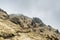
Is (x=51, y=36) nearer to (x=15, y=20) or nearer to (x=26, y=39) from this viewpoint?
(x=26, y=39)

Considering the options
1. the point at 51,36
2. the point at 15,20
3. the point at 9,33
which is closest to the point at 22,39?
the point at 9,33

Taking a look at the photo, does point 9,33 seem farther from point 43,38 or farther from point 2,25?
point 43,38

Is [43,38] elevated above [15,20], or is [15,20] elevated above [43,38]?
[15,20]

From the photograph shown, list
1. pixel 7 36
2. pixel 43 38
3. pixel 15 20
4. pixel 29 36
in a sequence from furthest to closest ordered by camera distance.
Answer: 1. pixel 15 20
2. pixel 43 38
3. pixel 29 36
4. pixel 7 36

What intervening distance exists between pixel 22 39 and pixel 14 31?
5486 mm

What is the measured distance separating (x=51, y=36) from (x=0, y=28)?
2191cm

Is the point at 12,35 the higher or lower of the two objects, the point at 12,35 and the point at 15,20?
the lower

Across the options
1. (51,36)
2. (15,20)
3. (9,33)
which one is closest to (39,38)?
(51,36)

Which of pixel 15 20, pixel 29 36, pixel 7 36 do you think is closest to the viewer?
pixel 7 36

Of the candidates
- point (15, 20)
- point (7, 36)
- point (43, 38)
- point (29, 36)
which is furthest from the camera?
point (15, 20)

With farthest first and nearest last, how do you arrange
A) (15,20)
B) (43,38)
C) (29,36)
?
(15,20)
(43,38)
(29,36)

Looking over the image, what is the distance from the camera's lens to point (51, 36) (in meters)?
64.6

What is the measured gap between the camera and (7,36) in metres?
54.1

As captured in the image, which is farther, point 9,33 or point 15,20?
point 15,20
